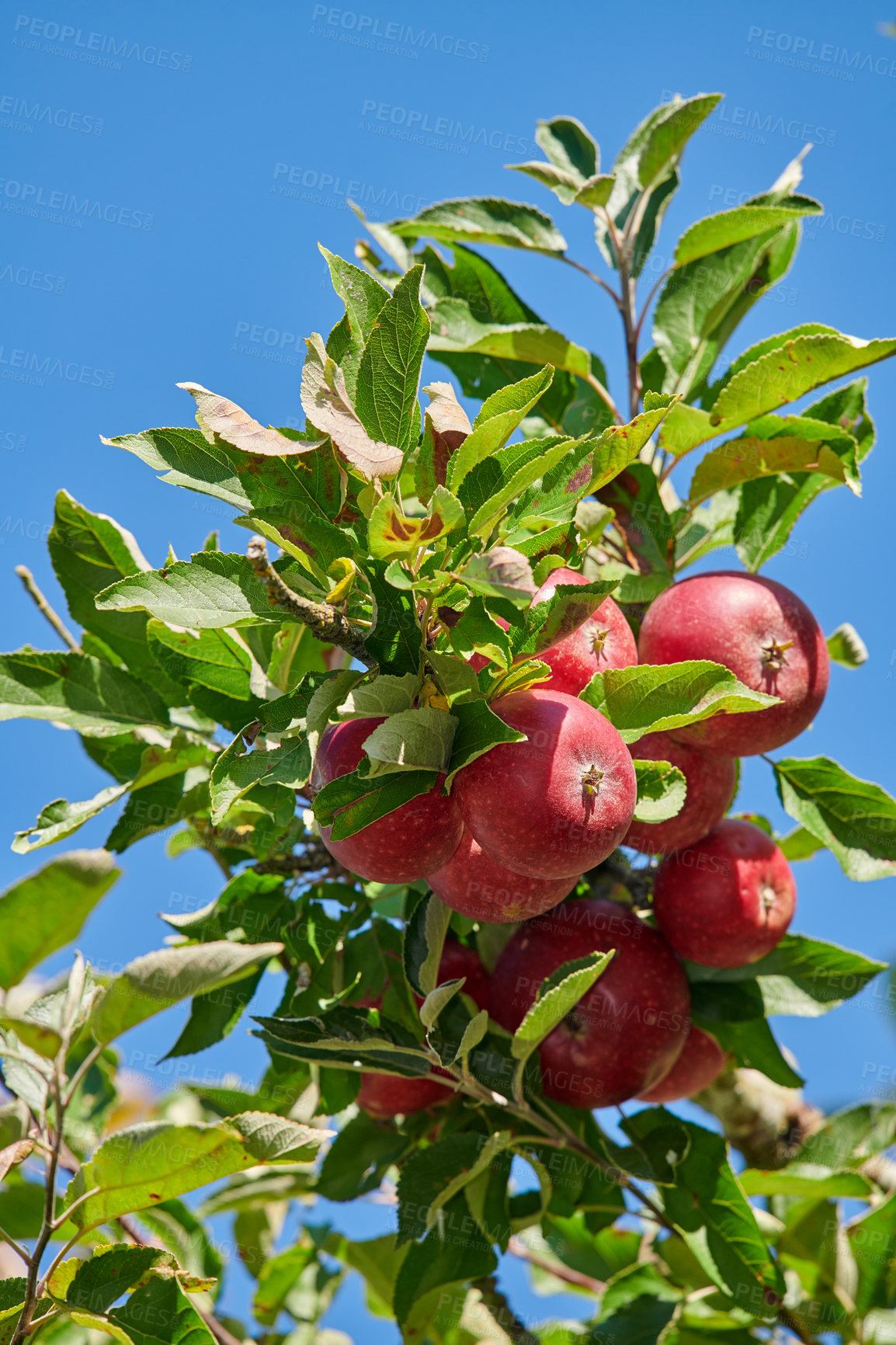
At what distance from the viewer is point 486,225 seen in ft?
7.71

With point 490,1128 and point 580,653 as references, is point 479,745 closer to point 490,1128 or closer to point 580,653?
point 580,653

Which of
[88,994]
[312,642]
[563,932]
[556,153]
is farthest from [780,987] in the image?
[556,153]

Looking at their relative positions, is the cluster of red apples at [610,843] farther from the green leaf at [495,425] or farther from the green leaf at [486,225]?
the green leaf at [486,225]

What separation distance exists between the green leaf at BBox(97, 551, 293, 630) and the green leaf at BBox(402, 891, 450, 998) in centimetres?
65

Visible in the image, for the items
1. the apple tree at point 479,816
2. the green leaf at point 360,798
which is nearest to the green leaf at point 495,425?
the apple tree at point 479,816

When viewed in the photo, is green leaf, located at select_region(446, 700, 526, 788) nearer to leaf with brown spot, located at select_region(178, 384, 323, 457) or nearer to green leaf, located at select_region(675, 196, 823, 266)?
leaf with brown spot, located at select_region(178, 384, 323, 457)

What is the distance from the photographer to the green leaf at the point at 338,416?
1399 mm

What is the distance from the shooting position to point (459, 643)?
4.87ft

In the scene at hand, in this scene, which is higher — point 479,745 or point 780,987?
point 479,745

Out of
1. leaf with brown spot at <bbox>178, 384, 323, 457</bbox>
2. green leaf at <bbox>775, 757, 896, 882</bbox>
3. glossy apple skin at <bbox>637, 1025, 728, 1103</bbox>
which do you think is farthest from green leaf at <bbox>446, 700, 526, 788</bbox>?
glossy apple skin at <bbox>637, 1025, 728, 1103</bbox>

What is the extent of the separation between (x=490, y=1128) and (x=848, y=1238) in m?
1.16

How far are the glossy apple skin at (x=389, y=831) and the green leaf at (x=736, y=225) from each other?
1355 millimetres

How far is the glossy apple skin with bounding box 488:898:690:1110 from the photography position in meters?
2.02

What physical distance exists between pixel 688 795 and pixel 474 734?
70 centimetres
